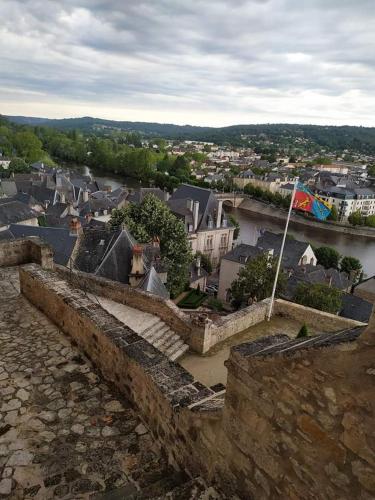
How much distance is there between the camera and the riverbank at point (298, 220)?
5309 cm

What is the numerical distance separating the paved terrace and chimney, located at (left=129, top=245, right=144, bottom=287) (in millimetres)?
9217

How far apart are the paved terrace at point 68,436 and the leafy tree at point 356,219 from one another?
55.6 metres

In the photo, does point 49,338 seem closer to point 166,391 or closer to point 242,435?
point 166,391

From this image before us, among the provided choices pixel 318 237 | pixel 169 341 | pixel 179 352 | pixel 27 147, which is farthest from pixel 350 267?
pixel 27 147

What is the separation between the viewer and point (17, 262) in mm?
8344

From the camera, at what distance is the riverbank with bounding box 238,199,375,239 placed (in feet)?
174

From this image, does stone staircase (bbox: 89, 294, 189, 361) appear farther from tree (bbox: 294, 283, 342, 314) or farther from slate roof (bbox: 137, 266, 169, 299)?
tree (bbox: 294, 283, 342, 314)

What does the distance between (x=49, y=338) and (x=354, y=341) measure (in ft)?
14.8

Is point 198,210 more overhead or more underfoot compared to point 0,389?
more underfoot

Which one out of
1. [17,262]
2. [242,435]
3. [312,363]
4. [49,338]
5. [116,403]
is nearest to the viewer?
[312,363]

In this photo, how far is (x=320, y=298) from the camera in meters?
18.1

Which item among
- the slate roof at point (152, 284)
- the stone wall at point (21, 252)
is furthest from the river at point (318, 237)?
the stone wall at point (21, 252)

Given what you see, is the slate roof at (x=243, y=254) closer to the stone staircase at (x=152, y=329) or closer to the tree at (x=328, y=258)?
the tree at (x=328, y=258)

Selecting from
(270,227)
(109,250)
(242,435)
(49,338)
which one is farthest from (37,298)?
(270,227)
